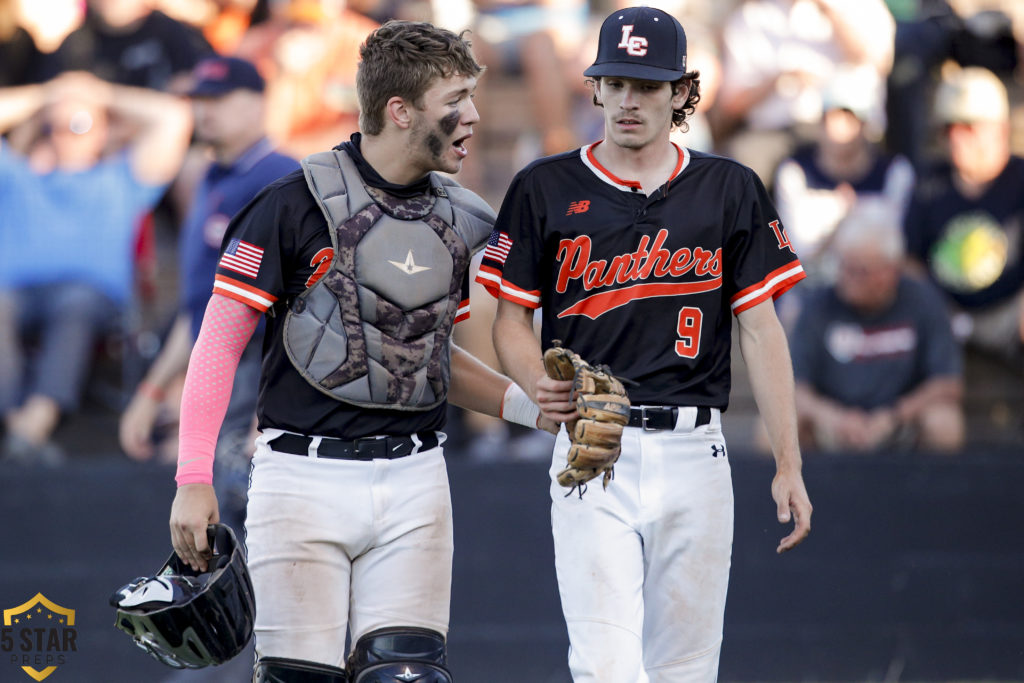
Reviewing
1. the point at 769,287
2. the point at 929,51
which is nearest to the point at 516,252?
the point at 769,287

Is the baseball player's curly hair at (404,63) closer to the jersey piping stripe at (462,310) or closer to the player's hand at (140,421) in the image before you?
the jersey piping stripe at (462,310)

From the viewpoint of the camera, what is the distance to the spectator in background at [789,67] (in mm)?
7445

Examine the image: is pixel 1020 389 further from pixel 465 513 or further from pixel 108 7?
pixel 108 7

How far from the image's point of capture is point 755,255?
3.83 m

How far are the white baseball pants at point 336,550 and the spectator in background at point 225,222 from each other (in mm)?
Result: 1755

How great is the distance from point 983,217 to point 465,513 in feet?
10.7

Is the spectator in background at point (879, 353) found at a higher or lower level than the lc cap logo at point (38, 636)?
higher

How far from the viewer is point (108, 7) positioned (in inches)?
285

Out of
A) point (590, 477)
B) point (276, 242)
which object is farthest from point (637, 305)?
point (276, 242)

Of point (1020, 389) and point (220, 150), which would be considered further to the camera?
point (1020, 389)

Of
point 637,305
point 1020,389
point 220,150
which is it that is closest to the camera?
point 637,305

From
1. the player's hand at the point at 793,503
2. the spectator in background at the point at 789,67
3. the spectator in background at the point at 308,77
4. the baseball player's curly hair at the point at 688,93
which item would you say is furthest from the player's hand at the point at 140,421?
the spectator in background at the point at 789,67

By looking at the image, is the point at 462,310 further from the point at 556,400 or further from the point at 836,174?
the point at 836,174

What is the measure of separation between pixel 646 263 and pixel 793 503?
0.78m
